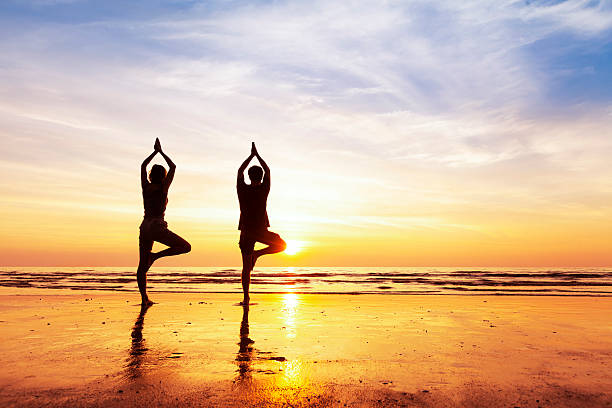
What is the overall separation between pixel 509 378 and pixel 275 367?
6.55 ft

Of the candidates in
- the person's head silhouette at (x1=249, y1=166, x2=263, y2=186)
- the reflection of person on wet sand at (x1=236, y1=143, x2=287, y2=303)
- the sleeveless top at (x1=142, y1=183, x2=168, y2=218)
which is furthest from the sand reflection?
the sleeveless top at (x1=142, y1=183, x2=168, y2=218)

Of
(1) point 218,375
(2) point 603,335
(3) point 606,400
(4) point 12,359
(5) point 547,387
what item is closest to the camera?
(3) point 606,400

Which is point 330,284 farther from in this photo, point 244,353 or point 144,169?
point 244,353

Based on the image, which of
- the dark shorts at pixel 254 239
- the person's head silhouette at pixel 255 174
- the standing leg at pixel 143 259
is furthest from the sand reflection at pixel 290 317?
the standing leg at pixel 143 259

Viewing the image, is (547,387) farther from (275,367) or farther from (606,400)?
(275,367)

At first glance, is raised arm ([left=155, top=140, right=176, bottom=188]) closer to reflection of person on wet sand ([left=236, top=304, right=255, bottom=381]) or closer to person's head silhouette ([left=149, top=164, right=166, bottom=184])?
person's head silhouette ([left=149, top=164, right=166, bottom=184])

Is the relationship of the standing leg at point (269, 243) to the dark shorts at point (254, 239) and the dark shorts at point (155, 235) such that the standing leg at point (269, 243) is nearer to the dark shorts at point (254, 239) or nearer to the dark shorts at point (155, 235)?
the dark shorts at point (254, 239)

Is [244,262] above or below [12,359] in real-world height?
above

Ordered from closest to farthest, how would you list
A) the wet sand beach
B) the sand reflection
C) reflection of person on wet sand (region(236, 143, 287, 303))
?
the wet sand beach
the sand reflection
reflection of person on wet sand (region(236, 143, 287, 303))

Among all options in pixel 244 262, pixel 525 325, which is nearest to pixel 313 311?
pixel 244 262

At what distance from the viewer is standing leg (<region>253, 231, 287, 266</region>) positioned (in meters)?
9.50

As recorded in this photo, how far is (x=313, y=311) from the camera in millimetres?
8656

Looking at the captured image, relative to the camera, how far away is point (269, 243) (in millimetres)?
9570

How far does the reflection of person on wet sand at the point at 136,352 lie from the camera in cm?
391
